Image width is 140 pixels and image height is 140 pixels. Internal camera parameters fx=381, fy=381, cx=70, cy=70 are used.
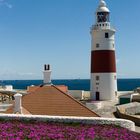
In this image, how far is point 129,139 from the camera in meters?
14.0

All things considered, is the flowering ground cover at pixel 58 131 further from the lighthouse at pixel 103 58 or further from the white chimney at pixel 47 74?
the lighthouse at pixel 103 58

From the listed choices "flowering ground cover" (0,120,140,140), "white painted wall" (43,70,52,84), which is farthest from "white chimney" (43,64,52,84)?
"flowering ground cover" (0,120,140,140)

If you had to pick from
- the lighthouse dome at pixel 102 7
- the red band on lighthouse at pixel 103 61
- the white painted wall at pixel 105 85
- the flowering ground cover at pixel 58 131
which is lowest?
the flowering ground cover at pixel 58 131

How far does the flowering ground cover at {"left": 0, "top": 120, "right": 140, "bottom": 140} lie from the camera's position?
13641 millimetres

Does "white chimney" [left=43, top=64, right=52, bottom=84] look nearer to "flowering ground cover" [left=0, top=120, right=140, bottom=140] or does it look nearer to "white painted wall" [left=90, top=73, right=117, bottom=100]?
"flowering ground cover" [left=0, top=120, right=140, bottom=140]

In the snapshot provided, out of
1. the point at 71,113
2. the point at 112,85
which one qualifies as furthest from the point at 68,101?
the point at 112,85

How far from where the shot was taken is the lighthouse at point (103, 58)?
42.8m

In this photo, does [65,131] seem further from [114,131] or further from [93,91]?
[93,91]

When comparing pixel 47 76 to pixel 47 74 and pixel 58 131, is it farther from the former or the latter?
pixel 58 131

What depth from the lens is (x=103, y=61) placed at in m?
42.6

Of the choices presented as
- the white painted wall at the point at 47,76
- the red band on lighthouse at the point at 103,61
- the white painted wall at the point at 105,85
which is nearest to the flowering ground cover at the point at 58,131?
the white painted wall at the point at 47,76

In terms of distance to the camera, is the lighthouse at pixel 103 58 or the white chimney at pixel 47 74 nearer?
the white chimney at pixel 47 74

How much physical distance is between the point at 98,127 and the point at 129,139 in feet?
7.07

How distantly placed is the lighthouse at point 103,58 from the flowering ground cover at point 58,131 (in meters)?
26.7
